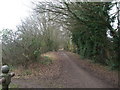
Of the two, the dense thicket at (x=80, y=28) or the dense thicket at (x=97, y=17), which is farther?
the dense thicket at (x=80, y=28)

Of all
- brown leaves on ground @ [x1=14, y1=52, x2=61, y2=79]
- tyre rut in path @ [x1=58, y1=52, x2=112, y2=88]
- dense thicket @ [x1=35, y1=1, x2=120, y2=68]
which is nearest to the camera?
tyre rut in path @ [x1=58, y1=52, x2=112, y2=88]

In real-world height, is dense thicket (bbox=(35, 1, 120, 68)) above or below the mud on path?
above

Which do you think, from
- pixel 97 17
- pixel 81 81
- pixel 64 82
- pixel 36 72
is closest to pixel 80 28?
pixel 97 17

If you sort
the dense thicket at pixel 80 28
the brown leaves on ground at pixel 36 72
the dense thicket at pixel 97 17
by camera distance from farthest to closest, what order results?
the brown leaves on ground at pixel 36 72 → the dense thicket at pixel 80 28 → the dense thicket at pixel 97 17

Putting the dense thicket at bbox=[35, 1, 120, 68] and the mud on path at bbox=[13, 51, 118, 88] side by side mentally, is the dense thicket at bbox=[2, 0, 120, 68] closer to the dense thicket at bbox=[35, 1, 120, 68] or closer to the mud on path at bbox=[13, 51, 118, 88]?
the dense thicket at bbox=[35, 1, 120, 68]

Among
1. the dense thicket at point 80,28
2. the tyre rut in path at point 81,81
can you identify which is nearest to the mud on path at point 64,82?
the tyre rut in path at point 81,81

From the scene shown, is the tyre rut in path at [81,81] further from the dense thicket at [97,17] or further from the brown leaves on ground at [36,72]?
the dense thicket at [97,17]

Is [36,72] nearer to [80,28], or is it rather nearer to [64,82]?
[64,82]

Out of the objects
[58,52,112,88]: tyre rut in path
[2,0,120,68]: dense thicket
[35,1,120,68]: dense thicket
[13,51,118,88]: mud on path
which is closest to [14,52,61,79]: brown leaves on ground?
[13,51,118,88]: mud on path

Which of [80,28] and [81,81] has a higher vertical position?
[80,28]

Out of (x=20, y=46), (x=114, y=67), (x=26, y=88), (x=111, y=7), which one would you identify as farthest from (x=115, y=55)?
(x=20, y=46)

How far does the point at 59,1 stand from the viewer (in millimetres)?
10680

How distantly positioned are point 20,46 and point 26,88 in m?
5.63

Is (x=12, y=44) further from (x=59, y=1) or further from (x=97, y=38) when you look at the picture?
(x=97, y=38)
